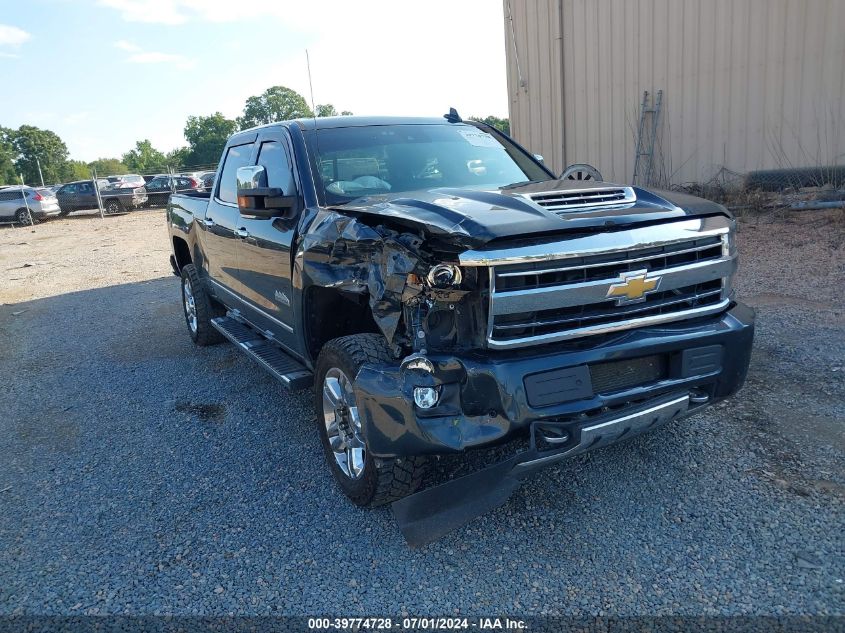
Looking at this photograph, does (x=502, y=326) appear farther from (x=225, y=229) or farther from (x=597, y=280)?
(x=225, y=229)

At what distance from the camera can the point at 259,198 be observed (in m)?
4.01

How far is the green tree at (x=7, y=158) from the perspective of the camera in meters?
80.9

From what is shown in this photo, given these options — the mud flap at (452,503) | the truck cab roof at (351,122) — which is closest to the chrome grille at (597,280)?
the mud flap at (452,503)

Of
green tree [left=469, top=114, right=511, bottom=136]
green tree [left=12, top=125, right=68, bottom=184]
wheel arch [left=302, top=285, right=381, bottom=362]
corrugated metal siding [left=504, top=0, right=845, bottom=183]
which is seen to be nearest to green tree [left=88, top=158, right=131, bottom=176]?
green tree [left=12, top=125, right=68, bottom=184]

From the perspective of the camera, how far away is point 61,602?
2824 mm

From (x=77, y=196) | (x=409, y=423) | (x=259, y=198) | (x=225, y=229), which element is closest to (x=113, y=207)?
(x=77, y=196)

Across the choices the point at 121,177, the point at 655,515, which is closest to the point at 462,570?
the point at 655,515

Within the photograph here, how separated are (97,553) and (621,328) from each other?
2.65 meters

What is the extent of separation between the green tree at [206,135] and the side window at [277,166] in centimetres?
7725

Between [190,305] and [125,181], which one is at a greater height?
[125,181]

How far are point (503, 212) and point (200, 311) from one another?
429cm

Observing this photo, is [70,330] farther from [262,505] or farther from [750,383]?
[750,383]

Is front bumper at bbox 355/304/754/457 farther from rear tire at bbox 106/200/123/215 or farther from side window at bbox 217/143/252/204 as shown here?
rear tire at bbox 106/200/123/215

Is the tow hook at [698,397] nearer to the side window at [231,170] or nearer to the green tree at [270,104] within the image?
the side window at [231,170]
